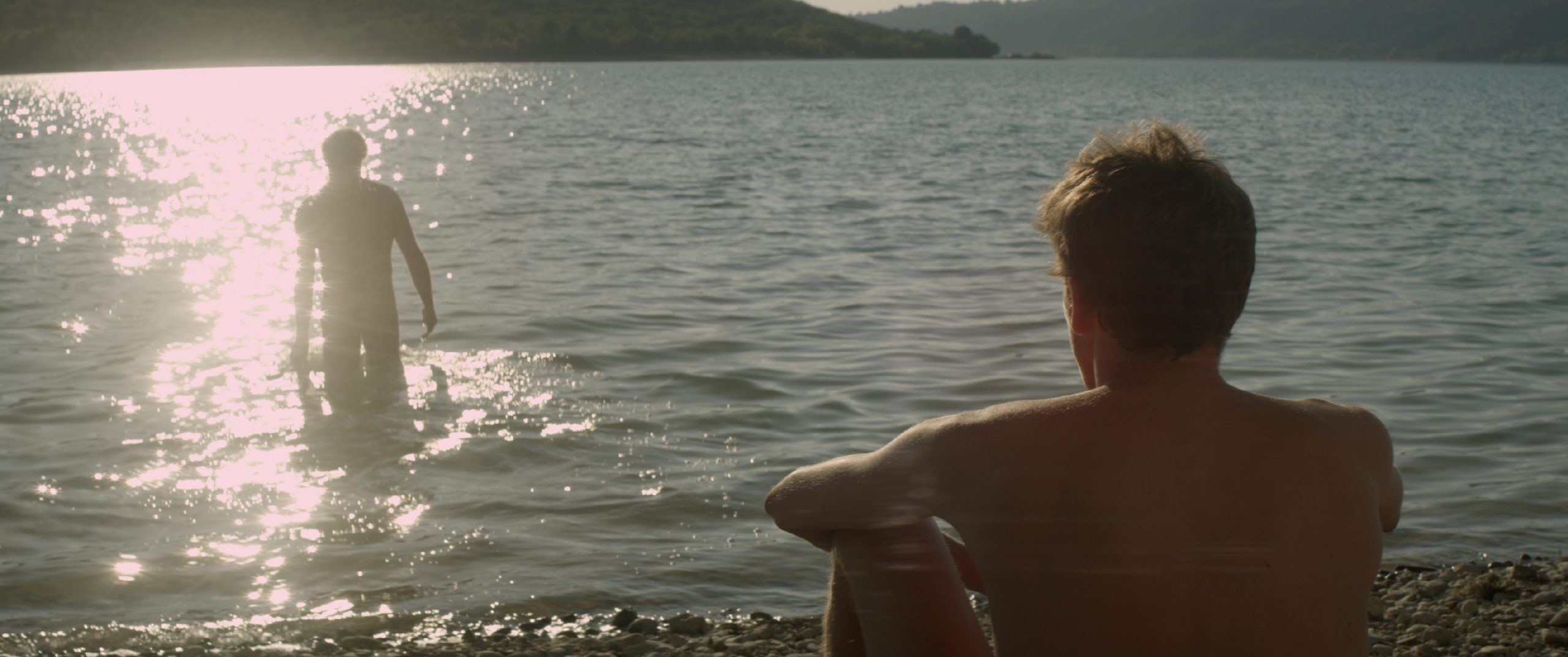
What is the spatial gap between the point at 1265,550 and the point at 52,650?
4170mm

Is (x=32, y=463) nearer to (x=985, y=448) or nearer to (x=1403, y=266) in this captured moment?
(x=985, y=448)

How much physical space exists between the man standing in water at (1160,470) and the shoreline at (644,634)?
8.20ft

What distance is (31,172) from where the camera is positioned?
26.5 meters

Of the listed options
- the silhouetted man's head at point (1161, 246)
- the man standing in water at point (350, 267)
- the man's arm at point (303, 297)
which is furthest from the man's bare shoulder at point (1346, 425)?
the man's arm at point (303, 297)

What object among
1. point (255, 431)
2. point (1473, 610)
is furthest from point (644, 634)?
point (255, 431)

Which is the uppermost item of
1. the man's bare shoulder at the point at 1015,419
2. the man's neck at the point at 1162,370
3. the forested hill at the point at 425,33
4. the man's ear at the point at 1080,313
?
the forested hill at the point at 425,33

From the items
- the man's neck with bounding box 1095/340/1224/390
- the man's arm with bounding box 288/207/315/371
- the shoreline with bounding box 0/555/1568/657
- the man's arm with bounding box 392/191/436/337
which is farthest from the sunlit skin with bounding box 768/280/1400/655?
the man's arm with bounding box 288/207/315/371

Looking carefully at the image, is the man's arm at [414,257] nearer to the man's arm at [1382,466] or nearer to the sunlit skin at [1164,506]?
the sunlit skin at [1164,506]

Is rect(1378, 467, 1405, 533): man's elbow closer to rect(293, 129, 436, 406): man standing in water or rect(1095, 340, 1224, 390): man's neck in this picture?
rect(1095, 340, 1224, 390): man's neck

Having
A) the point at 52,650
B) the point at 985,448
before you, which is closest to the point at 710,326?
the point at 52,650

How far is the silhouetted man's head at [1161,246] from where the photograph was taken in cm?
188

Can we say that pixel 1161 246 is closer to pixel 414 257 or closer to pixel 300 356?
pixel 414 257

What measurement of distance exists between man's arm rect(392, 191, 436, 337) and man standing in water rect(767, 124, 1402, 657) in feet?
21.0

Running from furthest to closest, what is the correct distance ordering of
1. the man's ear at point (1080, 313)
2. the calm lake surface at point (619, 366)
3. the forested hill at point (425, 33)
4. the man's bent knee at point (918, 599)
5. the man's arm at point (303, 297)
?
the forested hill at point (425, 33) < the man's arm at point (303, 297) < the calm lake surface at point (619, 366) < the man's bent knee at point (918, 599) < the man's ear at point (1080, 313)
